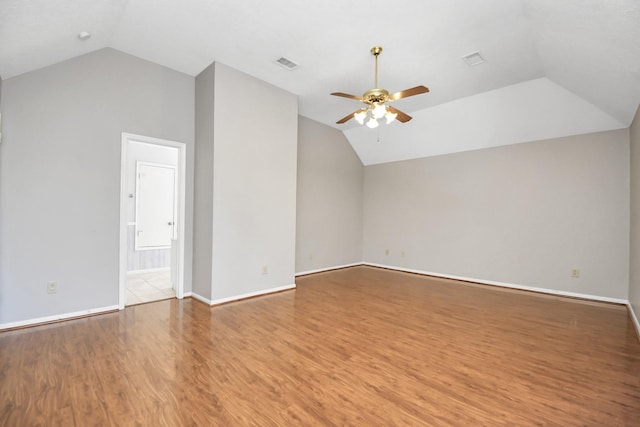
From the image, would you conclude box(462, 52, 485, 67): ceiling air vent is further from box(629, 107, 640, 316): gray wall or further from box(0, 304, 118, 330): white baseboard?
box(0, 304, 118, 330): white baseboard

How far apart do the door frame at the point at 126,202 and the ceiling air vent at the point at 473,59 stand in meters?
3.89

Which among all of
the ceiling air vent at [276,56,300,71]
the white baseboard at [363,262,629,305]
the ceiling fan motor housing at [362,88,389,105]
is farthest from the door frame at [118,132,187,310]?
the white baseboard at [363,262,629,305]

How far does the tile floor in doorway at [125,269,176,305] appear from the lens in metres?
3.96

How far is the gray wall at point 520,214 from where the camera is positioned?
161 inches

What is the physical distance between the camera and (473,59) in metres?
3.47

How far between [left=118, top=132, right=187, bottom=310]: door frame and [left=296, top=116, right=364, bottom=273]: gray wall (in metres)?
2.19

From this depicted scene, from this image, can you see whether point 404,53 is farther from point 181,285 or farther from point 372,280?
point 181,285

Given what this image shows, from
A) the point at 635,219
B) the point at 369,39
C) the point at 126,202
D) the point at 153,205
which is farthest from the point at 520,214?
the point at 153,205

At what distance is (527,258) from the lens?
4.72m

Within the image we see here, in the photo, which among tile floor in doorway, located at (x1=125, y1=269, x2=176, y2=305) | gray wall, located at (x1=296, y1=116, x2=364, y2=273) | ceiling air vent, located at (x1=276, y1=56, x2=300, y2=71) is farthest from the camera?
gray wall, located at (x1=296, y1=116, x2=364, y2=273)

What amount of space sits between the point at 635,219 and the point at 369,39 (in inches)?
155

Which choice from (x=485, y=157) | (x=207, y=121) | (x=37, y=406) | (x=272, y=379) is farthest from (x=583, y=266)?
(x=37, y=406)

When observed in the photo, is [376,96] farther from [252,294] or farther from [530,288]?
[530,288]

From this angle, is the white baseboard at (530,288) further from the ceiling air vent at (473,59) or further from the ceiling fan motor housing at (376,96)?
the ceiling fan motor housing at (376,96)
